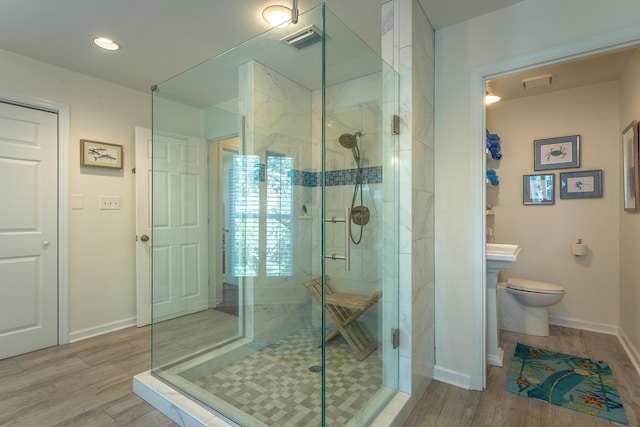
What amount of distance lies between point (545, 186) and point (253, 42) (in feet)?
9.92

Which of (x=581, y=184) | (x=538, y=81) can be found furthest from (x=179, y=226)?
(x=581, y=184)

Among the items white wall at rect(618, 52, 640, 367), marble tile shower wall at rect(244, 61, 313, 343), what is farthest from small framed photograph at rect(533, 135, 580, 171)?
marble tile shower wall at rect(244, 61, 313, 343)

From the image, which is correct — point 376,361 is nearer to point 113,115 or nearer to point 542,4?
point 542,4

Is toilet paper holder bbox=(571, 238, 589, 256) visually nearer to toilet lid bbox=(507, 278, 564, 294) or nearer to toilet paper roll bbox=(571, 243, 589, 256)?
toilet paper roll bbox=(571, 243, 589, 256)

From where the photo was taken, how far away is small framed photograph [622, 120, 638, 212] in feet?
7.53

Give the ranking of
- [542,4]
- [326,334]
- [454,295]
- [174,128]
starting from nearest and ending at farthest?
[326,334] < [542,4] < [454,295] < [174,128]

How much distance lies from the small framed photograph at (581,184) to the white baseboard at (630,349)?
122 cm

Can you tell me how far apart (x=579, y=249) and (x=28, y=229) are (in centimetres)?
479

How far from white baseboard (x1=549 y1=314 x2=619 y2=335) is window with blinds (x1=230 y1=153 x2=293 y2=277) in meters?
2.70

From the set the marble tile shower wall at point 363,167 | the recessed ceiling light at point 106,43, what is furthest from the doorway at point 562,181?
the recessed ceiling light at point 106,43

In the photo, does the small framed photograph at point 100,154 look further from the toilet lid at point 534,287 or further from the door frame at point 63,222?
the toilet lid at point 534,287

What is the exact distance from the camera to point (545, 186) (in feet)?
10.5

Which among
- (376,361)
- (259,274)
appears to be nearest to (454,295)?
(376,361)

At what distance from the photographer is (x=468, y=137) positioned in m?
2.01
